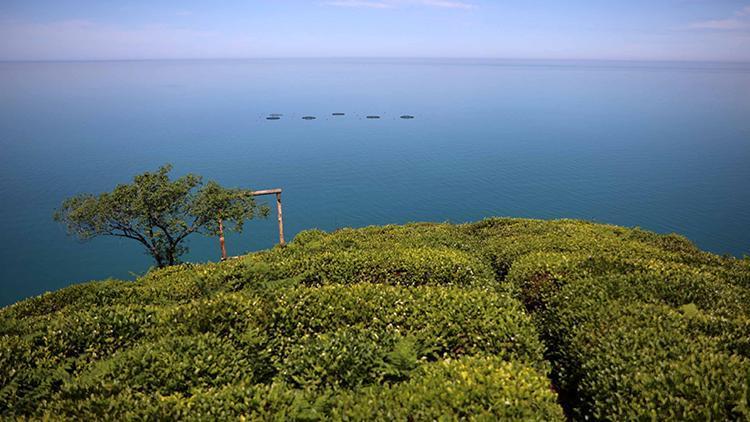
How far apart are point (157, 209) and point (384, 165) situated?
2471 inches

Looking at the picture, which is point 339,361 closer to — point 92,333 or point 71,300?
point 92,333

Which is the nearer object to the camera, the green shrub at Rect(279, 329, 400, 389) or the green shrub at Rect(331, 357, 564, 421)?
the green shrub at Rect(331, 357, 564, 421)

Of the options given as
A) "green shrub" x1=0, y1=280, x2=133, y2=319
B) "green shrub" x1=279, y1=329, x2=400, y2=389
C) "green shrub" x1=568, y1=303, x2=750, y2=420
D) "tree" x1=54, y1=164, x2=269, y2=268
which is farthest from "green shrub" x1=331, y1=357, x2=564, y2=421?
"tree" x1=54, y1=164, x2=269, y2=268

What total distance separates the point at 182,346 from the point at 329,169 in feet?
257

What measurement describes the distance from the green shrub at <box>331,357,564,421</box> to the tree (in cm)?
2212

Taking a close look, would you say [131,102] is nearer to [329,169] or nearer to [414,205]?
[329,169]

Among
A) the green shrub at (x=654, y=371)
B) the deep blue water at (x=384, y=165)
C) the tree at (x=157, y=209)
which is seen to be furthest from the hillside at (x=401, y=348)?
the deep blue water at (x=384, y=165)

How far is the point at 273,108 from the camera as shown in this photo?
158125 mm

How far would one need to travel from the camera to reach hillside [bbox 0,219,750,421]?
22.6 ft

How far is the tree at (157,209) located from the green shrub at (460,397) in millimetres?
22116

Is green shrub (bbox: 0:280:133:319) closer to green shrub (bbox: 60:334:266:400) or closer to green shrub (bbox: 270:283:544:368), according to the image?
green shrub (bbox: 60:334:266:400)

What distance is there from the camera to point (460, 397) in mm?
6891

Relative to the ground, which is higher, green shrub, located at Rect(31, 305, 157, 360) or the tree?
green shrub, located at Rect(31, 305, 157, 360)

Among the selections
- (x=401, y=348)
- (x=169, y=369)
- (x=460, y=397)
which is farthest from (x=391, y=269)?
(x=169, y=369)
